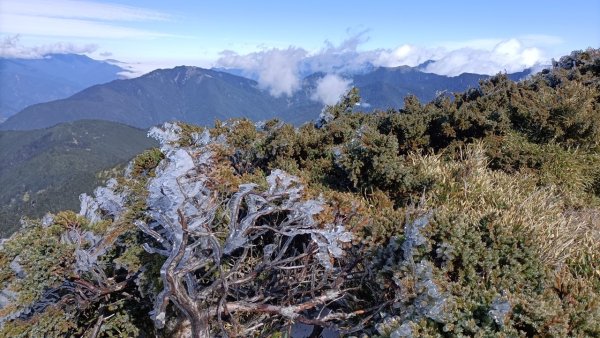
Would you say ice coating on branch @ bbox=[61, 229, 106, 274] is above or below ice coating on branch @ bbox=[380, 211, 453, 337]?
below

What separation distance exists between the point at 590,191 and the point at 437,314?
20.9 feet

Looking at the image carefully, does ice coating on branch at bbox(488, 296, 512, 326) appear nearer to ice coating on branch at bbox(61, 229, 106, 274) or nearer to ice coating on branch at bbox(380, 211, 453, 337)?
ice coating on branch at bbox(380, 211, 453, 337)

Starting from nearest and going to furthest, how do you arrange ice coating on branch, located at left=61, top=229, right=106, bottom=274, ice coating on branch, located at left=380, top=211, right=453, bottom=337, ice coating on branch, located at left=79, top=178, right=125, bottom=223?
1. ice coating on branch, located at left=380, top=211, right=453, bottom=337
2. ice coating on branch, located at left=61, top=229, right=106, bottom=274
3. ice coating on branch, located at left=79, top=178, right=125, bottom=223

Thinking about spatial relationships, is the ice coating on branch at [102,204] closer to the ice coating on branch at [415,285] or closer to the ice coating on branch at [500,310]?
the ice coating on branch at [415,285]

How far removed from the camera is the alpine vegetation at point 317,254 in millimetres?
3803

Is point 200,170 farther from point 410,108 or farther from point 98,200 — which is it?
point 410,108

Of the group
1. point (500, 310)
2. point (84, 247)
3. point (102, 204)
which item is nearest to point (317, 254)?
point (500, 310)

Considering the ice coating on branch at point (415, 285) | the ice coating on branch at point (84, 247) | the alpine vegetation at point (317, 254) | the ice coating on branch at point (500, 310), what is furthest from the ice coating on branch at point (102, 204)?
the ice coating on branch at point (500, 310)

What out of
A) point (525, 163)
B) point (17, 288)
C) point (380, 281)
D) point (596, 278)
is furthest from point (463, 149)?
point (17, 288)

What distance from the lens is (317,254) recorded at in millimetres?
4844

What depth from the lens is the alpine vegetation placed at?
380cm

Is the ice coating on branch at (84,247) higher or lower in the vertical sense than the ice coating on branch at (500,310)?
lower

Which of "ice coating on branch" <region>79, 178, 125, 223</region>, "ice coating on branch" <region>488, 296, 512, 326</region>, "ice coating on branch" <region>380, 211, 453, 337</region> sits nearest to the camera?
"ice coating on branch" <region>488, 296, 512, 326</region>

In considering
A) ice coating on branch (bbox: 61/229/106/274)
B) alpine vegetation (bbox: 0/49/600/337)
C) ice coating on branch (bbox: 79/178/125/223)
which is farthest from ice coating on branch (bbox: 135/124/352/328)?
ice coating on branch (bbox: 79/178/125/223)
